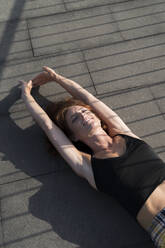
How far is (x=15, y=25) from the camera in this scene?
5020 mm

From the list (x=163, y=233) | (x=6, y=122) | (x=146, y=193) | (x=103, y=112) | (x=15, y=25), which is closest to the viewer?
(x=163, y=233)

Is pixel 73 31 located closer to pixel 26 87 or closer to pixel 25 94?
pixel 26 87

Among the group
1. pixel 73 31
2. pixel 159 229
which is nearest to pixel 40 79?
pixel 73 31

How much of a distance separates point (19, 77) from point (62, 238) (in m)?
→ 2.55

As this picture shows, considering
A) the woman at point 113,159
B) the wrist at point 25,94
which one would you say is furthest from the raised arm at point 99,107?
the wrist at point 25,94

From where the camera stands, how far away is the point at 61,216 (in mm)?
3350

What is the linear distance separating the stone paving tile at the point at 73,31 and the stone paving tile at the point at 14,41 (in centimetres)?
12

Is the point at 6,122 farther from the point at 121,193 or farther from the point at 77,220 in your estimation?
the point at 121,193

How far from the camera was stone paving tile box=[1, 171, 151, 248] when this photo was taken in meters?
3.23

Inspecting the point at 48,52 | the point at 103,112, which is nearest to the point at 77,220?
the point at 103,112

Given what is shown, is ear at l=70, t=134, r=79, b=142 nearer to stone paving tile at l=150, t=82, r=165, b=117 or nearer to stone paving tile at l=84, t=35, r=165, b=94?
stone paving tile at l=84, t=35, r=165, b=94

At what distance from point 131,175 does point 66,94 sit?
5.78 feet

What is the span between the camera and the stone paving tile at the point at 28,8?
5141 mm

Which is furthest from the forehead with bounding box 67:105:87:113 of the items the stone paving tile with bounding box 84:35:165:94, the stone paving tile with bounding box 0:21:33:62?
the stone paving tile with bounding box 0:21:33:62
